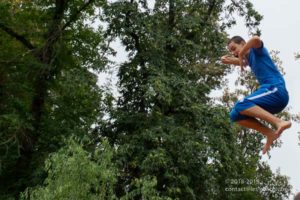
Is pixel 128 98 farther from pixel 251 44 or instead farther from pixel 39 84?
pixel 251 44

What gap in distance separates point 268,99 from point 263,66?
0.32m

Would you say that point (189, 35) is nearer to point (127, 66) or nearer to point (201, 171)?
point (127, 66)

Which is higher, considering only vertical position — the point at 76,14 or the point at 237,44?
the point at 76,14

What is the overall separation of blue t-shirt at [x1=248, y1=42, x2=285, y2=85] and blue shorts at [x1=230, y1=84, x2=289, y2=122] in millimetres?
67

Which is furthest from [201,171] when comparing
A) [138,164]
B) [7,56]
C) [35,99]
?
[7,56]

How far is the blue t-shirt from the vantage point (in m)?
5.34

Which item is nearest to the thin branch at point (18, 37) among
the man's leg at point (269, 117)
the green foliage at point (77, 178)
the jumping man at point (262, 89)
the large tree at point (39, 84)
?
the large tree at point (39, 84)

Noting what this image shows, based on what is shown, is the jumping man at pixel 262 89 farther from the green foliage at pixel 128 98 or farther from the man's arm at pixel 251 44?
the green foliage at pixel 128 98

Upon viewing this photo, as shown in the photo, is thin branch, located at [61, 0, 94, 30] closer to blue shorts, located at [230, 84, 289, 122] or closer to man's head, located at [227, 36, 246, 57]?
man's head, located at [227, 36, 246, 57]

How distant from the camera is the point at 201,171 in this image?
558 inches

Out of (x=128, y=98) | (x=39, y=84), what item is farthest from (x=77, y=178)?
(x=39, y=84)

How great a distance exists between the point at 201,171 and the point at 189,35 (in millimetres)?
3973

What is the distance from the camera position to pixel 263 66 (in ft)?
17.6

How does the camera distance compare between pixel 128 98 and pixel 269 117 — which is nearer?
pixel 269 117
